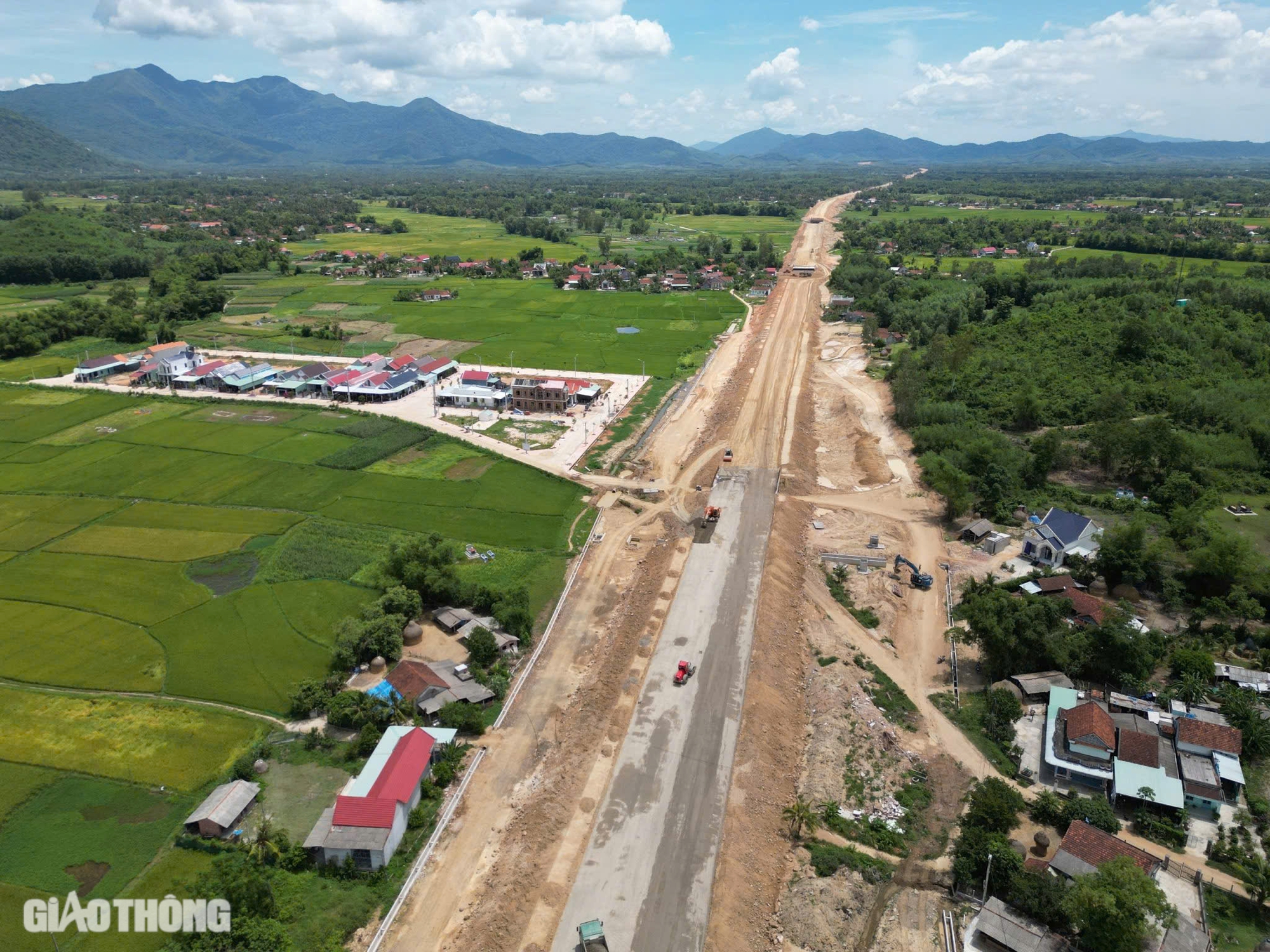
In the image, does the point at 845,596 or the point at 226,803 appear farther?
the point at 845,596

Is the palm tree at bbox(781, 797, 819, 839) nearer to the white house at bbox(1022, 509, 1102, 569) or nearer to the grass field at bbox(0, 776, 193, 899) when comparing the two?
the grass field at bbox(0, 776, 193, 899)

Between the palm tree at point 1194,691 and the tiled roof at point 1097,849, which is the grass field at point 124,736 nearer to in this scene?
the tiled roof at point 1097,849

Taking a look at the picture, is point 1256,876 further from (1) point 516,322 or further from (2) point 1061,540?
(1) point 516,322

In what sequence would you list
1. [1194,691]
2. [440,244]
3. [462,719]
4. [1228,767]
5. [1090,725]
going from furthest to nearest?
1. [440,244]
2. [1194,691]
3. [462,719]
4. [1090,725]
5. [1228,767]

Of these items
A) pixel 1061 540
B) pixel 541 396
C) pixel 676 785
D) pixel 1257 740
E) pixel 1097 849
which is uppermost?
pixel 541 396

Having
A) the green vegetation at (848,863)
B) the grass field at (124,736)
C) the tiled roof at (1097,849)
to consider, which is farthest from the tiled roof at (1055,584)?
the grass field at (124,736)

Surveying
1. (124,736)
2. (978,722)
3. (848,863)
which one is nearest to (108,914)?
(124,736)

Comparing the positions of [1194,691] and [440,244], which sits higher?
[440,244]

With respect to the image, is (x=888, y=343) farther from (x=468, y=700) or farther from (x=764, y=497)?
(x=468, y=700)
